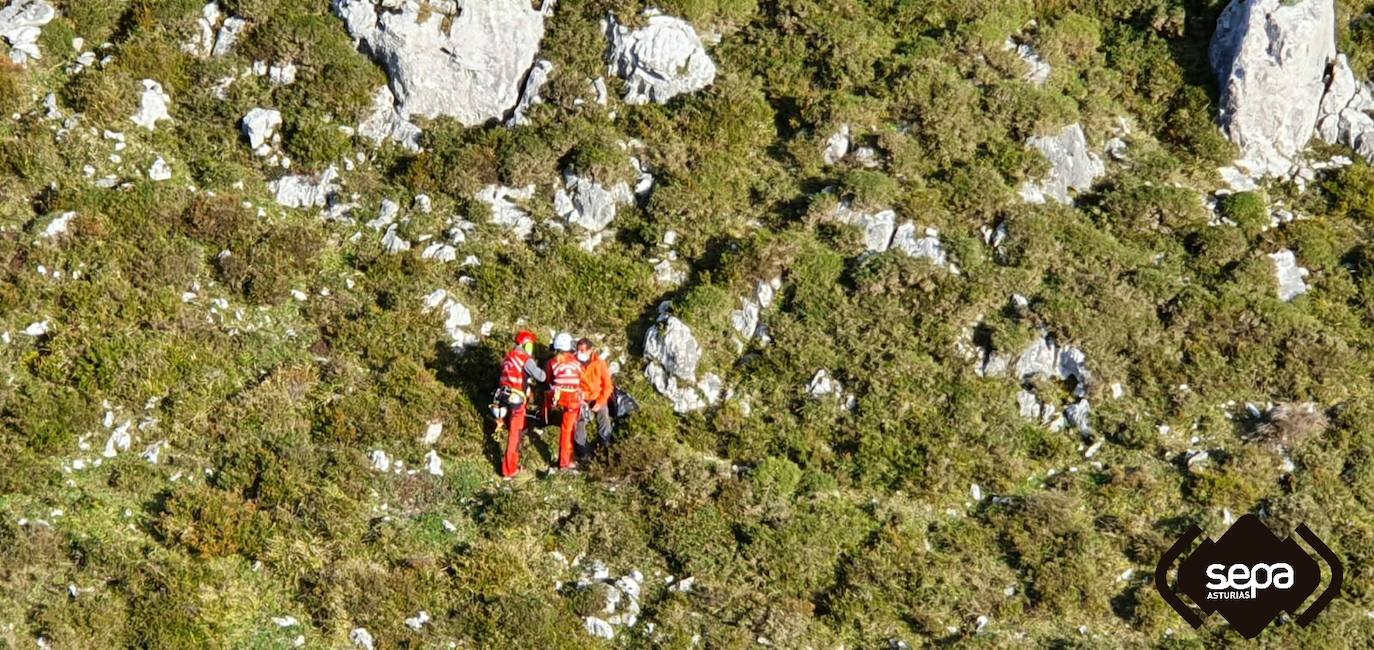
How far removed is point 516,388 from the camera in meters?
16.8

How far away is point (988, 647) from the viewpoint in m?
15.1

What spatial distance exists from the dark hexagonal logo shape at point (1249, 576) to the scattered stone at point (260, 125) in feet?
58.1

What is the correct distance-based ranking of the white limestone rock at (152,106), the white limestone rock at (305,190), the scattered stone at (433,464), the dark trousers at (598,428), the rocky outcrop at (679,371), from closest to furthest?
the scattered stone at (433,464) < the dark trousers at (598,428) < the rocky outcrop at (679,371) < the white limestone rock at (305,190) < the white limestone rock at (152,106)

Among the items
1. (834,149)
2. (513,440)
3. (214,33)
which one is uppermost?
(214,33)

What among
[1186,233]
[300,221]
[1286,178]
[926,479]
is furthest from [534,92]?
[1286,178]

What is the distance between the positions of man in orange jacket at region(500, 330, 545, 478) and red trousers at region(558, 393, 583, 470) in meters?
0.56

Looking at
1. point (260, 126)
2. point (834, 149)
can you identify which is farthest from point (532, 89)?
point (834, 149)

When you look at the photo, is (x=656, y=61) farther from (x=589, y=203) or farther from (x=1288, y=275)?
(x=1288, y=275)

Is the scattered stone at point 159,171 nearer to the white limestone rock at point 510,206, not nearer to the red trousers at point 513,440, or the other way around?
the white limestone rock at point 510,206

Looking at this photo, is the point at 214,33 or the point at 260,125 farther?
the point at 214,33

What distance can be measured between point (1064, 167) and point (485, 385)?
1183 centimetres

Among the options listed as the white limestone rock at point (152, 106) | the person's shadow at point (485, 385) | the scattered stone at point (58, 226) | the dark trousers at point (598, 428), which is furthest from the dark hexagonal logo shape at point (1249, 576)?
A: the white limestone rock at point (152, 106)

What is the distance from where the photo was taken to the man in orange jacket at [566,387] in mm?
16812

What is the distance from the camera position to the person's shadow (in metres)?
17.5
